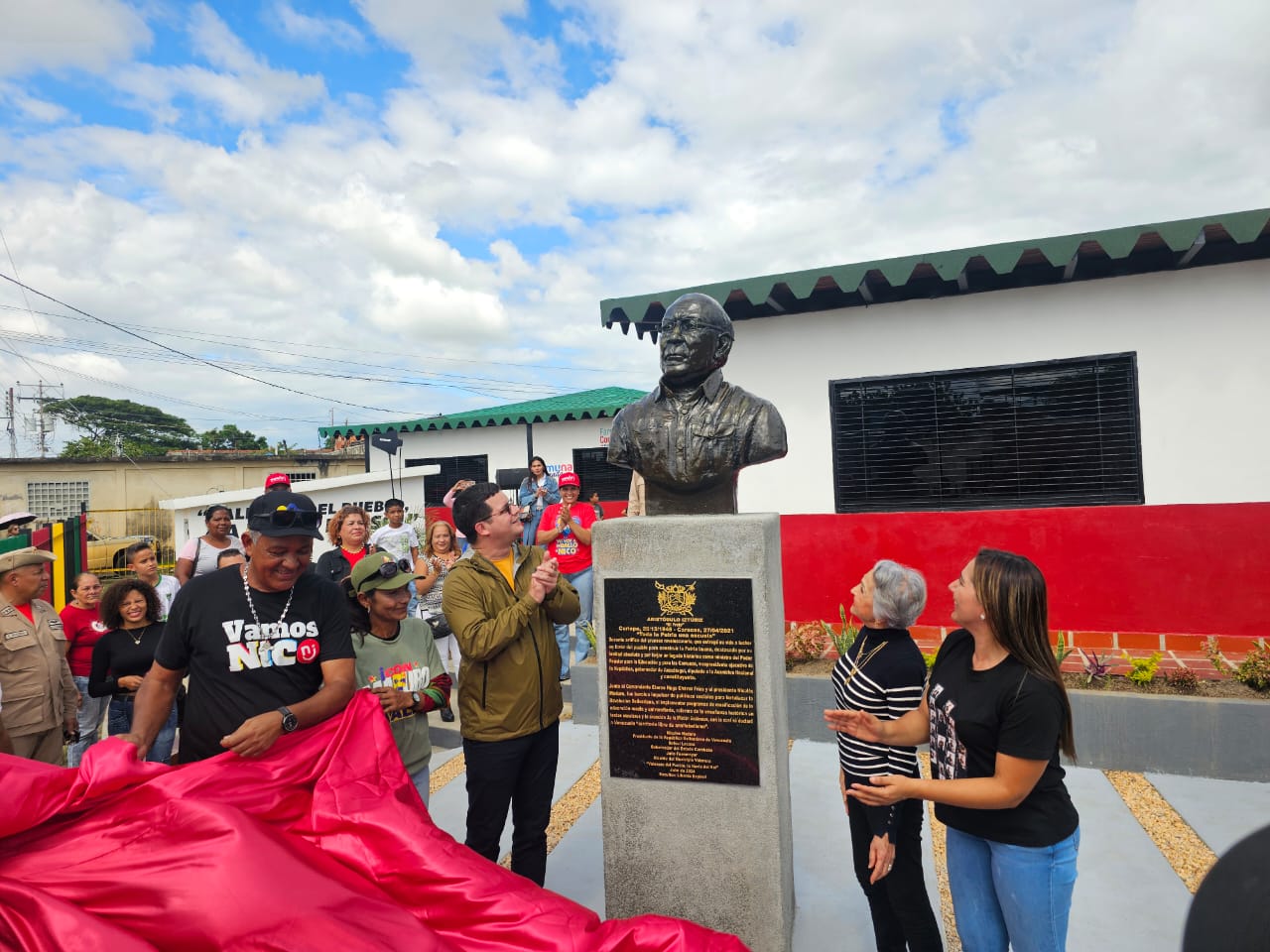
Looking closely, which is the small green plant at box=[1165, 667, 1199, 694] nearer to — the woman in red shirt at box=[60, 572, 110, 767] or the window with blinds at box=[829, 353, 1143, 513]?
the window with blinds at box=[829, 353, 1143, 513]

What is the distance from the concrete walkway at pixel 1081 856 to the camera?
2922mm

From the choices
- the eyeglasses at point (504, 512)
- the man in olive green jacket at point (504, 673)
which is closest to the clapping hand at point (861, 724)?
the man in olive green jacket at point (504, 673)

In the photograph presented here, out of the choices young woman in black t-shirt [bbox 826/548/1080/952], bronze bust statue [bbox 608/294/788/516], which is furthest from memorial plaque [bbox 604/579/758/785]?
young woman in black t-shirt [bbox 826/548/1080/952]

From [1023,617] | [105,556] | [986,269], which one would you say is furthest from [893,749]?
[105,556]

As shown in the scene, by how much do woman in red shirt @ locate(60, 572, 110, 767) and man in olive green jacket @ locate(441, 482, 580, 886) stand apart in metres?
2.72

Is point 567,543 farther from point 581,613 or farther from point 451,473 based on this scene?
point 451,473

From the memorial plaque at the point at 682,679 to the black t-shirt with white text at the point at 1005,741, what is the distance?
31.9 inches

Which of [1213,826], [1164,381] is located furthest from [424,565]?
[1164,381]

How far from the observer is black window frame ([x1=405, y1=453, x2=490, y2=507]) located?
45.9ft

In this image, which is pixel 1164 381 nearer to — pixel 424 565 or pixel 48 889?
pixel 424 565

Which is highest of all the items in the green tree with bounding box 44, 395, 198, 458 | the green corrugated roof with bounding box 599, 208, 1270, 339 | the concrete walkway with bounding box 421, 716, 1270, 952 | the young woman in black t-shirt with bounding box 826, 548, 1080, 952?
the green tree with bounding box 44, 395, 198, 458

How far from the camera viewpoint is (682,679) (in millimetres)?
2879

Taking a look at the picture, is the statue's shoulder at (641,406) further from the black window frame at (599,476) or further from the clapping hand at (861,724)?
the black window frame at (599,476)

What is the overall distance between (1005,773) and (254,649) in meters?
2.32
